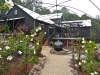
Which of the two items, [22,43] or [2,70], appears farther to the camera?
[22,43]

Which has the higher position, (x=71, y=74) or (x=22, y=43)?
(x=22, y=43)

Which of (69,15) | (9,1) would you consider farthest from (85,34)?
(9,1)

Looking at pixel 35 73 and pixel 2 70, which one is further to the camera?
pixel 35 73

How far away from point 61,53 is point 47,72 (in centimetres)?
531

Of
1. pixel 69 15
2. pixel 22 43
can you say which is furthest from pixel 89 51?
pixel 69 15

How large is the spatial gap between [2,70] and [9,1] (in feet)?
7.09

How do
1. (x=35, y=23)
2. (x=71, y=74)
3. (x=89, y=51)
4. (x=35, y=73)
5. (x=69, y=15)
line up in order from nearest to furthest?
(x=89, y=51) → (x=35, y=73) → (x=71, y=74) → (x=35, y=23) → (x=69, y=15)

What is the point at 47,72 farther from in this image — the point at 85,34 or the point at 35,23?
the point at 85,34

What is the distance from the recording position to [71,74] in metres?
5.71

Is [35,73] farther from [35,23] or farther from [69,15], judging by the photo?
[69,15]

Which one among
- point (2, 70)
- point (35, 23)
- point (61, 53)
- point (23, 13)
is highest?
point (23, 13)

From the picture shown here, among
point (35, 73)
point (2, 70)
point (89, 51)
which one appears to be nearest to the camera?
point (2, 70)

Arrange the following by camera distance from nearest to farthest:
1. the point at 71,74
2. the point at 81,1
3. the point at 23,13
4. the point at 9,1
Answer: the point at 9,1
the point at 81,1
the point at 71,74
the point at 23,13

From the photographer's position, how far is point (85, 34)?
22281 mm
